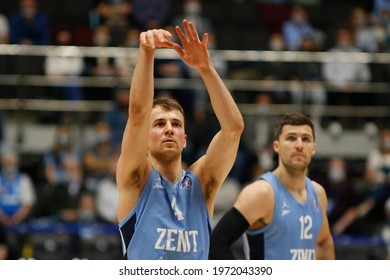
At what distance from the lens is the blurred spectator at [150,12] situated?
53.3ft

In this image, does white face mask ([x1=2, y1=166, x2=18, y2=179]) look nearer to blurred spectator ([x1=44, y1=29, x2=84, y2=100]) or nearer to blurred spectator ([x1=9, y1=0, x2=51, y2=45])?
blurred spectator ([x1=44, y1=29, x2=84, y2=100])

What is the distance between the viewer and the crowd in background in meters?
13.1

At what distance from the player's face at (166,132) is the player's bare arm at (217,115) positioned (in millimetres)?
254

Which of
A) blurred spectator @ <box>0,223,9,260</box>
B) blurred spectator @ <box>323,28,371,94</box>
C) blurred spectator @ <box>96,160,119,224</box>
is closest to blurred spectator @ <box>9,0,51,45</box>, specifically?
blurred spectator @ <box>96,160,119,224</box>

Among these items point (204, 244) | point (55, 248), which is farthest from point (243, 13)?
point (204, 244)

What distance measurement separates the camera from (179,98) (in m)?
14.9

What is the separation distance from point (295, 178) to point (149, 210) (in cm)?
197

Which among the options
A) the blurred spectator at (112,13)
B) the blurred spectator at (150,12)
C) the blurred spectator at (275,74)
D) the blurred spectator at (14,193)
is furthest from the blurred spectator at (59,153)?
the blurred spectator at (275,74)

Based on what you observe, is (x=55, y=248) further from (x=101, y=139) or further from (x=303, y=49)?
(x=303, y=49)

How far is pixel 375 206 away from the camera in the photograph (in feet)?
43.9

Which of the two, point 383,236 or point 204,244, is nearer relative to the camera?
point 204,244

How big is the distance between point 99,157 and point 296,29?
5252 millimetres

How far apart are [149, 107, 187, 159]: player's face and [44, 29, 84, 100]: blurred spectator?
9.33 meters
